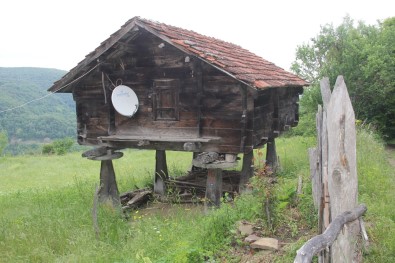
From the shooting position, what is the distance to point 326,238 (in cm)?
314

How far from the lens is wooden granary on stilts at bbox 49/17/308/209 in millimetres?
7895

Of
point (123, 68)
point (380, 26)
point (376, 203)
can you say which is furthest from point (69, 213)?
point (380, 26)

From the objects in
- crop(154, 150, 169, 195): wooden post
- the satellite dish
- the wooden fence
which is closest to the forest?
crop(154, 150, 169, 195): wooden post

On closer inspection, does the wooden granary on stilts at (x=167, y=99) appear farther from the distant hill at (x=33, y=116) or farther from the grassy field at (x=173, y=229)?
the distant hill at (x=33, y=116)

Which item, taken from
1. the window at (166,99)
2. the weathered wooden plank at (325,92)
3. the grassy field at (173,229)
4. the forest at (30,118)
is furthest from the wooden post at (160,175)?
the forest at (30,118)

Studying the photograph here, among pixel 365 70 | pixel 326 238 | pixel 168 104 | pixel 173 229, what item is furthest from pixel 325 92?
pixel 365 70

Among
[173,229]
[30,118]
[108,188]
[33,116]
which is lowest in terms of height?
[30,118]

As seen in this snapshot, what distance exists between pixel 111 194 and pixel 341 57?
16327 millimetres

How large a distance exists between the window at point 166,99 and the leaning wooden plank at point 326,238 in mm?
5319

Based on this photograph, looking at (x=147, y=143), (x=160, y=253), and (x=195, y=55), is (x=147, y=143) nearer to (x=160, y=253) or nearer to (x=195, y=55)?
(x=195, y=55)

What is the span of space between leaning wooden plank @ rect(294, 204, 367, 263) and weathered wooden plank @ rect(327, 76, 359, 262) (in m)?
0.11

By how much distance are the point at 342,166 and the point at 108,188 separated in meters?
7.13

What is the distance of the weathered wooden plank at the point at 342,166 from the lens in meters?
3.63

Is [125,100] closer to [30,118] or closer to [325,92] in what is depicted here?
[325,92]
